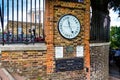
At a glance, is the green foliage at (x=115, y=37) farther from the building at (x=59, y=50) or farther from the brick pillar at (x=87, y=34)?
the building at (x=59, y=50)

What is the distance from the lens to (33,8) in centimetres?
893

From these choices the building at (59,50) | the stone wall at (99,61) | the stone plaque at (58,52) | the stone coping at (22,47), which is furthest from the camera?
the stone wall at (99,61)

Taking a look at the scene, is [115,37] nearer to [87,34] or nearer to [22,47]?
[87,34]

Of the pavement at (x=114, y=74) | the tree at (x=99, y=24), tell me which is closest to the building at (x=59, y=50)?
the tree at (x=99, y=24)

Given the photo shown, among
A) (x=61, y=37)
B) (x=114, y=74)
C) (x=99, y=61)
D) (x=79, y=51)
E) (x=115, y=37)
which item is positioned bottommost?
(x=114, y=74)

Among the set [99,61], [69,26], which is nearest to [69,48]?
[69,26]

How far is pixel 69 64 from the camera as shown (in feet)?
31.4

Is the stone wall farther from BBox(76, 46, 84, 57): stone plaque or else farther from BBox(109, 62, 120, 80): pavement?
BBox(109, 62, 120, 80): pavement

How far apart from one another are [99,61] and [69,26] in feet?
7.81

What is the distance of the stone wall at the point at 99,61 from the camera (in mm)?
10719

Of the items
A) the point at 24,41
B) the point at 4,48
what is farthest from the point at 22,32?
the point at 4,48

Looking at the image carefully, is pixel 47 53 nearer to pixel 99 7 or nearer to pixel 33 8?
pixel 33 8

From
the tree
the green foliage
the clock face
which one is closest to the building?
the clock face

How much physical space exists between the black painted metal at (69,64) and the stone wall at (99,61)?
2.64ft
